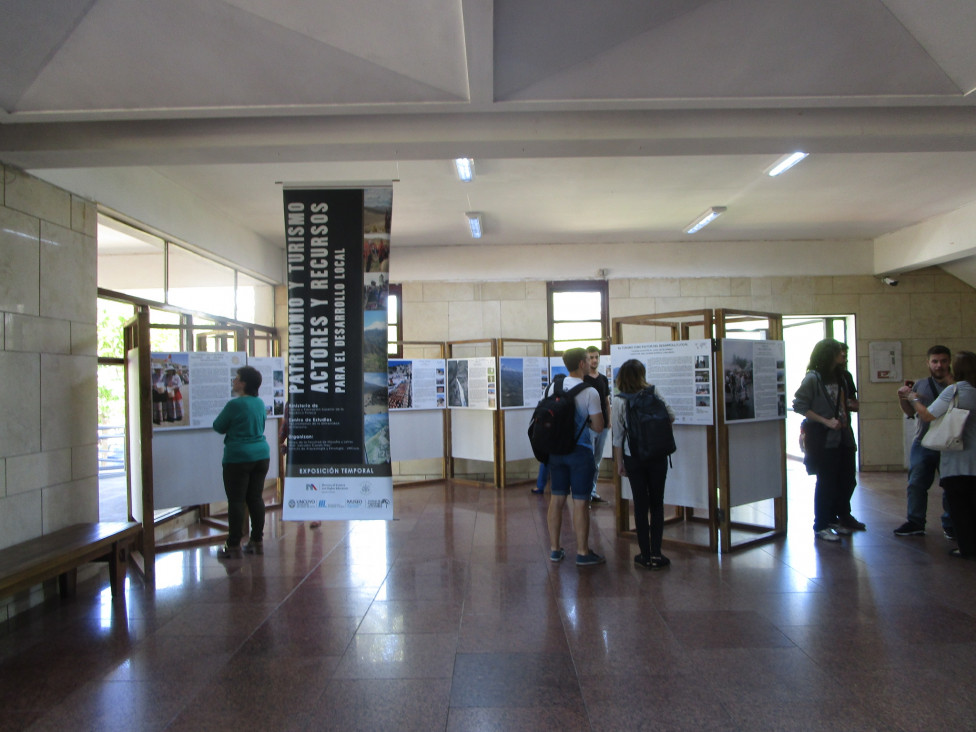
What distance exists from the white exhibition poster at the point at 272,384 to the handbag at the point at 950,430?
6188 mm

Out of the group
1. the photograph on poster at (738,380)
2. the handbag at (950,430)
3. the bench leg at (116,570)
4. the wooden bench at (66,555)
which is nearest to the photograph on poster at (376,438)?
the wooden bench at (66,555)

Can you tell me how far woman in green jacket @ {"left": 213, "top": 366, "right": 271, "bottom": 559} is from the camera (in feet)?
17.2

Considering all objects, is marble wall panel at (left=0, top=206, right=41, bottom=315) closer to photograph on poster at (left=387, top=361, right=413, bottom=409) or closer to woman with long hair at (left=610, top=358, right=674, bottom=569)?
woman with long hair at (left=610, top=358, right=674, bottom=569)

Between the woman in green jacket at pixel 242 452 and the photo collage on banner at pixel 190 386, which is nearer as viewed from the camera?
the woman in green jacket at pixel 242 452

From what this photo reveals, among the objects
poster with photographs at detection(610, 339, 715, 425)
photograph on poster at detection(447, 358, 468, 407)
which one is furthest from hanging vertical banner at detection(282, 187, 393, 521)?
photograph on poster at detection(447, 358, 468, 407)

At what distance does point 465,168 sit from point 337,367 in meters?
2.88

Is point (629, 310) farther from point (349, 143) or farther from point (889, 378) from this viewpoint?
point (349, 143)

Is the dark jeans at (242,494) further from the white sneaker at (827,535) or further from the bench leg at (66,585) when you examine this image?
the white sneaker at (827,535)

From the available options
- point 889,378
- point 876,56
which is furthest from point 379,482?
point 889,378

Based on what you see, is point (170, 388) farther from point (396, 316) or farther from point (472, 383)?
point (396, 316)

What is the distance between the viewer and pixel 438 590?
433 cm

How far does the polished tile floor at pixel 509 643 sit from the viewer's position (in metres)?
2.75

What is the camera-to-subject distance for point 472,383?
862cm

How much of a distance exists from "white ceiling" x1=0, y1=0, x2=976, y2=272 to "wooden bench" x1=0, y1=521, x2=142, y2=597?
2.55 metres
